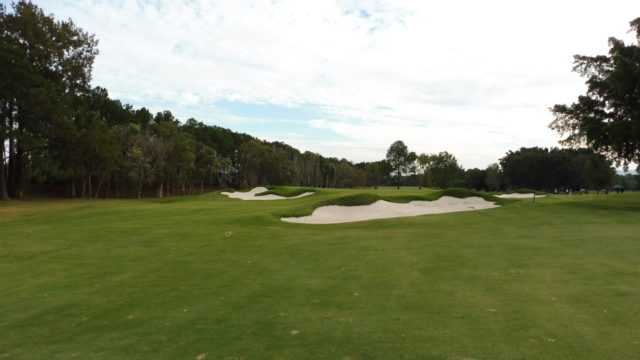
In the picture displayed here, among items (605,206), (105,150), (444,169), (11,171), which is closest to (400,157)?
(444,169)

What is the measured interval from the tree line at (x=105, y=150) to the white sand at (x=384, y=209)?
15.5m

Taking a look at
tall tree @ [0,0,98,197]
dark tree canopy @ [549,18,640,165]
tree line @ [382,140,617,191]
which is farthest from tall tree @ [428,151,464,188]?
tall tree @ [0,0,98,197]

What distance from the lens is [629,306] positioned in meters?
7.35

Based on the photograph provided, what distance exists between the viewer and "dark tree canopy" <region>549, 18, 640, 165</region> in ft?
104

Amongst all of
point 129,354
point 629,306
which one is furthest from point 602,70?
point 129,354

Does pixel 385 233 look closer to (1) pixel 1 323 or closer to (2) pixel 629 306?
(2) pixel 629 306

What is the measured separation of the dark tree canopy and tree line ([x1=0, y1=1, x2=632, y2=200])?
14.0ft

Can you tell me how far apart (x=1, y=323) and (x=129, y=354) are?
3749 mm

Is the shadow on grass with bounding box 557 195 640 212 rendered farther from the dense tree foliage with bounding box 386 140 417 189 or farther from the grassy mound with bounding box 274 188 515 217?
the dense tree foliage with bounding box 386 140 417 189

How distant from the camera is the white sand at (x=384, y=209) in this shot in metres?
27.3

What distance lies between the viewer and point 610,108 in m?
35.7

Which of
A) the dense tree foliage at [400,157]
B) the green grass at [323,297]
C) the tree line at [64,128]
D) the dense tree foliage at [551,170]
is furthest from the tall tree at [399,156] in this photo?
the green grass at [323,297]

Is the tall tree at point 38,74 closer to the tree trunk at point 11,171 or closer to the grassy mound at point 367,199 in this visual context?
the tree trunk at point 11,171

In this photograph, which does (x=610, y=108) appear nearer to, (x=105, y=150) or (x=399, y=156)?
(x=105, y=150)
